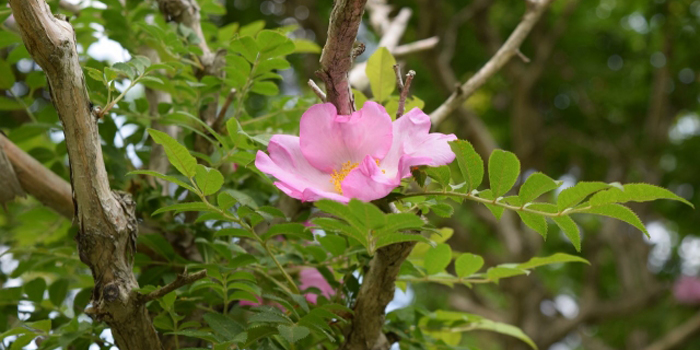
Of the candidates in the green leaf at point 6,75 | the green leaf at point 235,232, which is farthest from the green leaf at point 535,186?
the green leaf at point 6,75

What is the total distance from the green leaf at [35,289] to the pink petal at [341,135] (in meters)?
0.39

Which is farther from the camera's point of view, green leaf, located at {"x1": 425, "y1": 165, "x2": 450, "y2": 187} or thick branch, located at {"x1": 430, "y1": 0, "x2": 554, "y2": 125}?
thick branch, located at {"x1": 430, "y1": 0, "x2": 554, "y2": 125}

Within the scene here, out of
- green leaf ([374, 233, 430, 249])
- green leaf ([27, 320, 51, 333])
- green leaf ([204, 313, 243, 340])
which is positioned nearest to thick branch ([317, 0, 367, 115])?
green leaf ([374, 233, 430, 249])

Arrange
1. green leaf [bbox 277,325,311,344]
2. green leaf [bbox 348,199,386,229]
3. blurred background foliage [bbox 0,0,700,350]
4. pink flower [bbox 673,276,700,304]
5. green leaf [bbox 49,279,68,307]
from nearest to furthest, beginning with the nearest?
green leaf [bbox 348,199,386,229] → green leaf [bbox 277,325,311,344] → green leaf [bbox 49,279,68,307] → blurred background foliage [bbox 0,0,700,350] → pink flower [bbox 673,276,700,304]

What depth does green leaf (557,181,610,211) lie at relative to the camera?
0.49 m

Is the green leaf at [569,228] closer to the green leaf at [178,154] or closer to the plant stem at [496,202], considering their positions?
the plant stem at [496,202]

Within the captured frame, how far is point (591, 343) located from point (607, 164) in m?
0.93

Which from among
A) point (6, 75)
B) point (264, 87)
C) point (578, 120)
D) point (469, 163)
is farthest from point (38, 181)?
point (578, 120)

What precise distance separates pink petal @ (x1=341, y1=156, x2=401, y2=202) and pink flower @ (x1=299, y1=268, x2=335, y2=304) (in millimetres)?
283

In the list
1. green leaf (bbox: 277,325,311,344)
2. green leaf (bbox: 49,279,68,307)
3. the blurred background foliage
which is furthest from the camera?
the blurred background foliage

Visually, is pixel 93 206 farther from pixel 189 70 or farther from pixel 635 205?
pixel 635 205

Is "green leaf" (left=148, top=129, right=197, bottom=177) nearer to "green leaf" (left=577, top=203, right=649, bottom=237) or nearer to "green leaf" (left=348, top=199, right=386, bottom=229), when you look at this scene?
"green leaf" (left=348, top=199, right=386, bottom=229)

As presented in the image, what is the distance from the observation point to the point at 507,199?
521mm

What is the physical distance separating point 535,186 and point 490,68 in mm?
418
